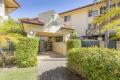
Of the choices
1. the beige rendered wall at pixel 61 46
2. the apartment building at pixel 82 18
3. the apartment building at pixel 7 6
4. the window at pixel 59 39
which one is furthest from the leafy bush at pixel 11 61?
the apartment building at pixel 82 18

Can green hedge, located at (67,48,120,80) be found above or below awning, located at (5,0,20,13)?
below

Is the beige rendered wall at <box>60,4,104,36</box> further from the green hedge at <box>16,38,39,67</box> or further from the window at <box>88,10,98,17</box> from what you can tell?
the green hedge at <box>16,38,39,67</box>

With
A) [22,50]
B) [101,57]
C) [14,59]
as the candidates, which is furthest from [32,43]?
[101,57]

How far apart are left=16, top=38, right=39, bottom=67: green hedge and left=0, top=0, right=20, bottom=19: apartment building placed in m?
6.38

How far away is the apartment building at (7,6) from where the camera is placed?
66.2 ft

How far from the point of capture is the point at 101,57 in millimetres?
7895

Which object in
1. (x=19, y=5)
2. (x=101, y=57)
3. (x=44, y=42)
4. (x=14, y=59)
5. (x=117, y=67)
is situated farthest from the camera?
(x=44, y=42)

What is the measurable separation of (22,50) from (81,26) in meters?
21.3

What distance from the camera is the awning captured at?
2179 cm

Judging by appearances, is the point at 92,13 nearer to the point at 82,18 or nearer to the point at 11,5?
the point at 82,18

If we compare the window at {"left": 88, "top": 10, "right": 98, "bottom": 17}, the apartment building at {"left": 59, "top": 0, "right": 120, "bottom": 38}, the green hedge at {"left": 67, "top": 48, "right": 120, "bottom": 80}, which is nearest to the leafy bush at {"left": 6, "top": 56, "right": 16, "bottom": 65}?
the green hedge at {"left": 67, "top": 48, "right": 120, "bottom": 80}

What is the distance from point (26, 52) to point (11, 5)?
9878 mm

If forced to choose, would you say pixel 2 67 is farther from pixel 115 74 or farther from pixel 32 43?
pixel 115 74

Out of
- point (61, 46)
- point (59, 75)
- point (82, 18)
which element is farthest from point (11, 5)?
point (82, 18)
